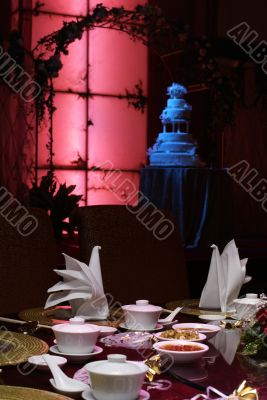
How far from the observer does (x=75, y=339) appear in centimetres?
130

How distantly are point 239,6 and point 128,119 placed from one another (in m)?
1.59

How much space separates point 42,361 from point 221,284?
0.76m

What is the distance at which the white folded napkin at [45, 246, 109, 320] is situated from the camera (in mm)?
1660

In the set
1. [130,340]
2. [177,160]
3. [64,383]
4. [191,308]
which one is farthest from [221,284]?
[177,160]

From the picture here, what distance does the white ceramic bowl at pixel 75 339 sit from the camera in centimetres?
129

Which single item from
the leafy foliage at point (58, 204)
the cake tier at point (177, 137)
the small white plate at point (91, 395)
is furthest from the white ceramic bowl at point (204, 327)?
the cake tier at point (177, 137)

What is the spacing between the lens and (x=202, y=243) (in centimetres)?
500

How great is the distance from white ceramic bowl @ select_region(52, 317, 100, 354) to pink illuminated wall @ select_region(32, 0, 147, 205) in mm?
4613

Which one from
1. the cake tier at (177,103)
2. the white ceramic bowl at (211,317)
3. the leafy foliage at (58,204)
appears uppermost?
the cake tier at (177,103)

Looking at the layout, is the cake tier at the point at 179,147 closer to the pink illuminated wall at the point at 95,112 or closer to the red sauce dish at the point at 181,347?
the pink illuminated wall at the point at 95,112

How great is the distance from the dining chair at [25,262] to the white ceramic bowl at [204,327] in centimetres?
69

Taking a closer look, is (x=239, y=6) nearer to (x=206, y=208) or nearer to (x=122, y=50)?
(x=122, y=50)

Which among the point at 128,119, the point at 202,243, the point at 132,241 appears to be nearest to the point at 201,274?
the point at 202,243

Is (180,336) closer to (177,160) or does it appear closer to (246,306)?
(246,306)
